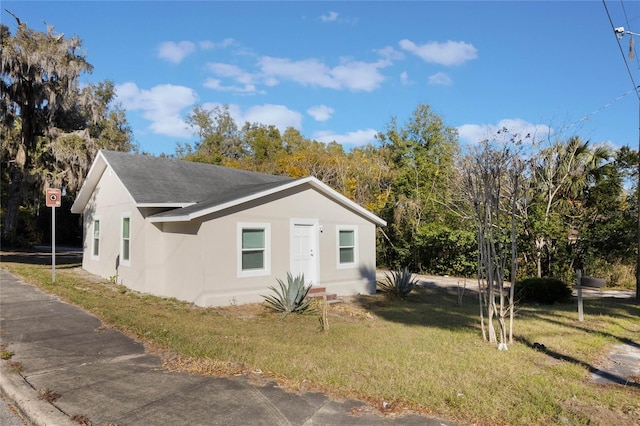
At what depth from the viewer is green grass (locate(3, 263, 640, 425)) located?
4.51 m

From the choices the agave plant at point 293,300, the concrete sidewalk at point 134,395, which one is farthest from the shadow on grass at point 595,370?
the agave plant at point 293,300

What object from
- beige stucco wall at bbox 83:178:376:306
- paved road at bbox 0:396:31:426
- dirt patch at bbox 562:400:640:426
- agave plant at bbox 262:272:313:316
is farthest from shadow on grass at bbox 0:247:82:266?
dirt patch at bbox 562:400:640:426

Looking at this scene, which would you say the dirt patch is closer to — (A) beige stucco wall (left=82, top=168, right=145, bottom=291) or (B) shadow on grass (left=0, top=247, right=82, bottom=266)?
(A) beige stucco wall (left=82, top=168, right=145, bottom=291)

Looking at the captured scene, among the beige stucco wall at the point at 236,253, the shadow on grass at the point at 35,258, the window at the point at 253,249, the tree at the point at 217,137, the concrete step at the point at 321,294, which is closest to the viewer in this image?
the beige stucco wall at the point at 236,253

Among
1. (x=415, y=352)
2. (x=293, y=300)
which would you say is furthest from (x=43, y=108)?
(x=415, y=352)

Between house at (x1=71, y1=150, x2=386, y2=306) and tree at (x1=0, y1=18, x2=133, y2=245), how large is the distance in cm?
460

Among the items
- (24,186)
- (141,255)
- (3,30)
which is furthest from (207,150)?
(141,255)

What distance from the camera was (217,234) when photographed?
35.3 feet

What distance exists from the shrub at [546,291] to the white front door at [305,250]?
5.89 m

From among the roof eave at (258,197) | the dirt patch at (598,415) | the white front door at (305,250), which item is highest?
the roof eave at (258,197)

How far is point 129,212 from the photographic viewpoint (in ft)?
43.5

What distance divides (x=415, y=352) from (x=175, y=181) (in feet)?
33.1

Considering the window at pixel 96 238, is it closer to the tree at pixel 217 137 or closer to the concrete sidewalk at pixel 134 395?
the concrete sidewalk at pixel 134 395

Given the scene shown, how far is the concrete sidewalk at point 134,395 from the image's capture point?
4.10m
